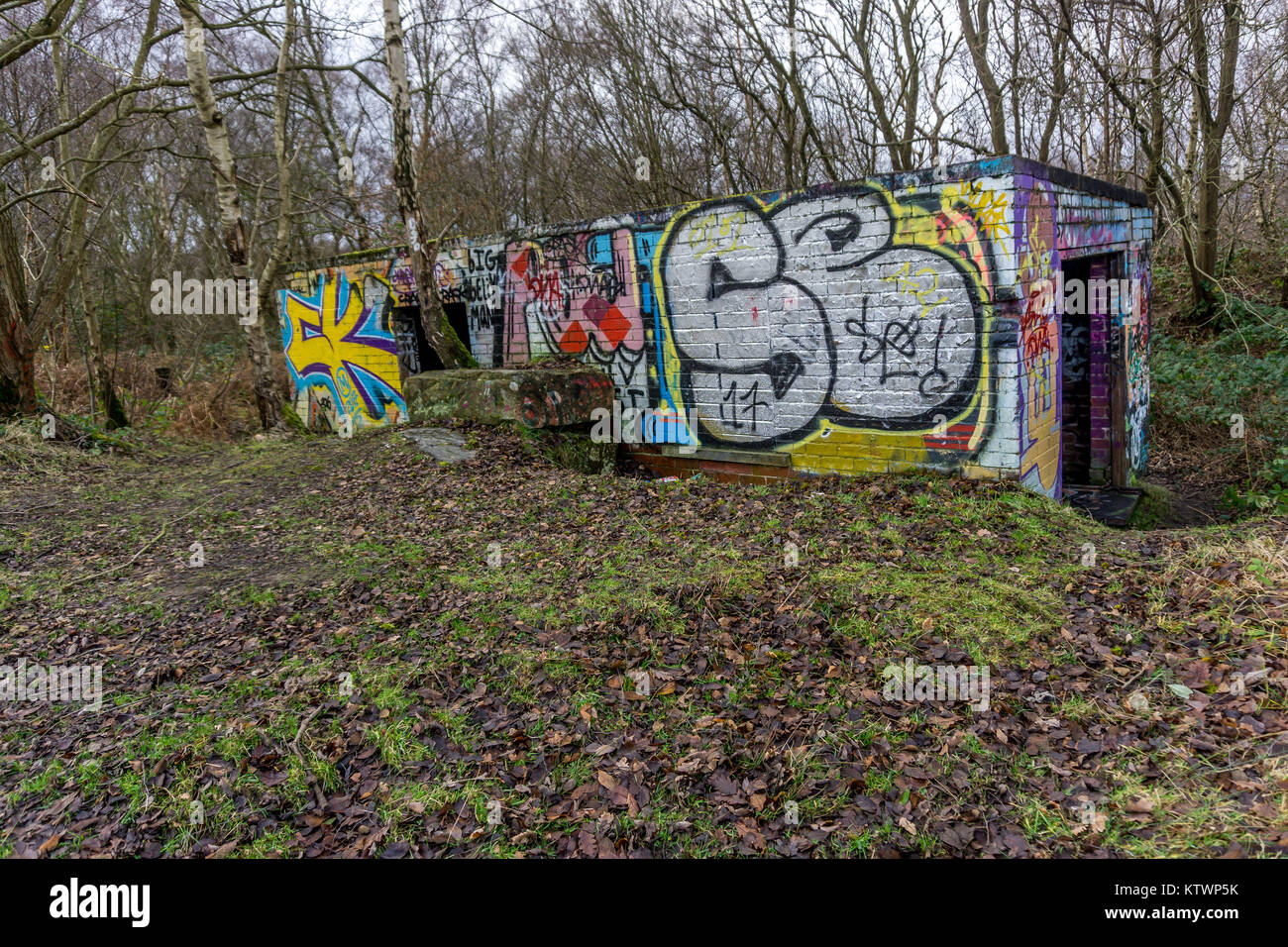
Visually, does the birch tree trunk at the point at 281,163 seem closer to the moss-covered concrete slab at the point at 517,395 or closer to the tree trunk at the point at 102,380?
the tree trunk at the point at 102,380

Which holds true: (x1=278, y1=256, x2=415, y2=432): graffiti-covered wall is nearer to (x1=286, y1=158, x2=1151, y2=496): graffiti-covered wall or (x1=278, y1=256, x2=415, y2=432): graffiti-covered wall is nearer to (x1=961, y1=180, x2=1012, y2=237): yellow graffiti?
(x1=286, y1=158, x2=1151, y2=496): graffiti-covered wall

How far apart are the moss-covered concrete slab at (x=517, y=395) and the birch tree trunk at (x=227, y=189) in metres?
2.89

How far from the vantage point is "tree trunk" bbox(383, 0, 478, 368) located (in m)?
7.71

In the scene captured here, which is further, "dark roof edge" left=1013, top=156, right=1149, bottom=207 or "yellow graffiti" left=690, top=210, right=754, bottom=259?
"yellow graffiti" left=690, top=210, right=754, bottom=259

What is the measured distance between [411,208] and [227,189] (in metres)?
2.39

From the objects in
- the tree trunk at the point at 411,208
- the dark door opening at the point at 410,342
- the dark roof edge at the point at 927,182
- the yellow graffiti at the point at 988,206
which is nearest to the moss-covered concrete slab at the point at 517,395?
the tree trunk at the point at 411,208

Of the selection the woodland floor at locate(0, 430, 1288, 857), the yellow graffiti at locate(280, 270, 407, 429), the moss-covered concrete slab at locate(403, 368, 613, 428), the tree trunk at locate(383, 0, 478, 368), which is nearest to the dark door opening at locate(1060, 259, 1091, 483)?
the woodland floor at locate(0, 430, 1288, 857)

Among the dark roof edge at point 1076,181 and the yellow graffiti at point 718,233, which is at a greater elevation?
the dark roof edge at point 1076,181

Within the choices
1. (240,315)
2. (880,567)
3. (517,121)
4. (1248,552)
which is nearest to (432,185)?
(517,121)

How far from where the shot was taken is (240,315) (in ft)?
30.6

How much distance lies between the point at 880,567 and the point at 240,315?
8.27 metres

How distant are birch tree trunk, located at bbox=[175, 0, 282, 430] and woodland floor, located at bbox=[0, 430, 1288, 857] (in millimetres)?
4203

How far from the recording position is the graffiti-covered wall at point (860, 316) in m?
6.01
